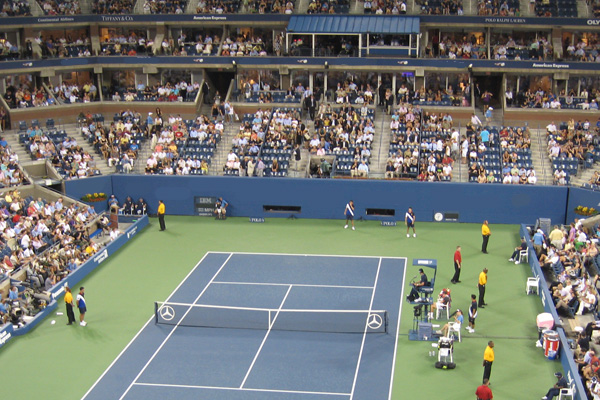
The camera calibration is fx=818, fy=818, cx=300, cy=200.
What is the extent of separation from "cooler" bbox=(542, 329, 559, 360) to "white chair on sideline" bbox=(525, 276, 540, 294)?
508cm

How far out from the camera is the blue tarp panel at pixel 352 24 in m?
47.4

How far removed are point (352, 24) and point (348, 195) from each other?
12.7 metres

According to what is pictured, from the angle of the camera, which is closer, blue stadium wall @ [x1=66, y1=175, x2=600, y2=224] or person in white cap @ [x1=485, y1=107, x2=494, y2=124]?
blue stadium wall @ [x1=66, y1=175, x2=600, y2=224]

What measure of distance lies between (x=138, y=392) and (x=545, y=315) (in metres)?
13.1

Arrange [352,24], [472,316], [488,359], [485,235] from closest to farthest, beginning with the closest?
[488,359], [472,316], [485,235], [352,24]

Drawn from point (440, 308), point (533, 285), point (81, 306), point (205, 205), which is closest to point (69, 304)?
point (81, 306)

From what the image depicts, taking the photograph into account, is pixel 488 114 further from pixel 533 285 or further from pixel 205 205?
pixel 533 285

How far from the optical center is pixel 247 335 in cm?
2800

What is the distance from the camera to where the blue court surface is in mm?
24484

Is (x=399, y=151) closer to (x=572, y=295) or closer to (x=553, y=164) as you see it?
(x=553, y=164)

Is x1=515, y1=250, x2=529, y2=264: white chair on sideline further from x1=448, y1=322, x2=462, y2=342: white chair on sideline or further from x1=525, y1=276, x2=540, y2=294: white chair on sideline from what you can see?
x1=448, y1=322, x2=462, y2=342: white chair on sideline

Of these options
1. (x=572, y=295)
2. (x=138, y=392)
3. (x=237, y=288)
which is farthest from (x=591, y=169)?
(x=138, y=392)

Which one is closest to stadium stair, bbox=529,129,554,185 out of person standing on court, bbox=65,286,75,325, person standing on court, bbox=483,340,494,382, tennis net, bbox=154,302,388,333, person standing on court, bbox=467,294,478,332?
person standing on court, bbox=467,294,478,332

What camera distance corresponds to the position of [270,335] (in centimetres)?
2797
